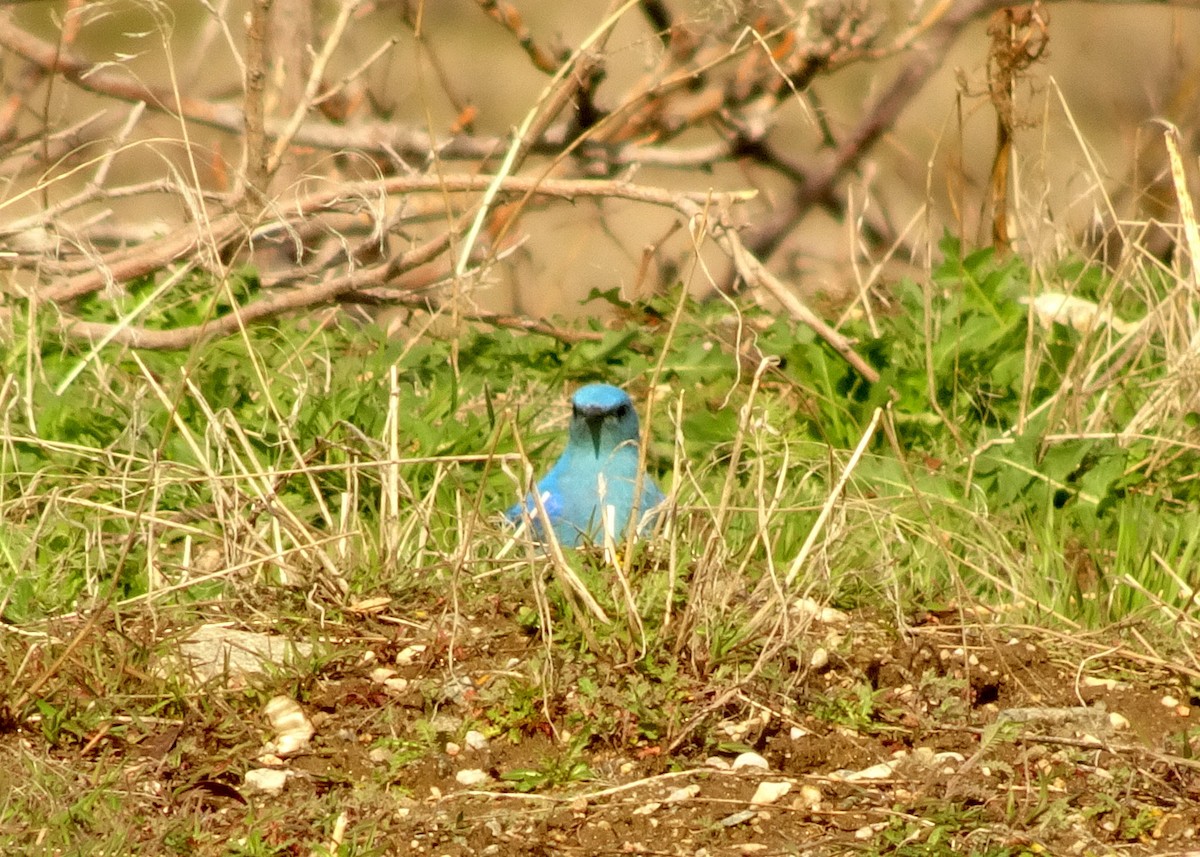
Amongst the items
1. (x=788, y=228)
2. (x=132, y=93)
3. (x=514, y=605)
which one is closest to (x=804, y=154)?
(x=788, y=228)

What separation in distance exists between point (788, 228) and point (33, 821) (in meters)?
6.61

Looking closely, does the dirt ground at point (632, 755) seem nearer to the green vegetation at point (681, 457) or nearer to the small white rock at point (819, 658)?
the small white rock at point (819, 658)

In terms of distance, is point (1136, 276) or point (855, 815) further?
point (1136, 276)

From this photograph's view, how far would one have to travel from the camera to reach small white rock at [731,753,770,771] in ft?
9.50

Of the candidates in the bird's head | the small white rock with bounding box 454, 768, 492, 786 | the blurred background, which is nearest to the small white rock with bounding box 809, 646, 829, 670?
the small white rock with bounding box 454, 768, 492, 786

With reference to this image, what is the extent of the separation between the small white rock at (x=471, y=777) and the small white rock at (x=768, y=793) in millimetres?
448

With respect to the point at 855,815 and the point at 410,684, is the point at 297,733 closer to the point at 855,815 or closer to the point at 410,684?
the point at 410,684

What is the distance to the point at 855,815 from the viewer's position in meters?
2.74

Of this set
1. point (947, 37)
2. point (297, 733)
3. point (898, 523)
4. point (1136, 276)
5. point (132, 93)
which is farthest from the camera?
point (947, 37)

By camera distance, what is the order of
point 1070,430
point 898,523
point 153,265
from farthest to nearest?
point 153,265 < point 1070,430 < point 898,523

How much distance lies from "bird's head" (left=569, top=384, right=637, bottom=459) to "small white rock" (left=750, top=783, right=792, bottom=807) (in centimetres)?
162

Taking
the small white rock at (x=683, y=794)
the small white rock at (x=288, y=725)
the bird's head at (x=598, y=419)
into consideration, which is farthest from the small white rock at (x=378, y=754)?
the bird's head at (x=598, y=419)

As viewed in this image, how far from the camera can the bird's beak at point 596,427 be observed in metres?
4.34

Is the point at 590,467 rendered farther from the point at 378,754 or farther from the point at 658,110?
the point at 658,110
